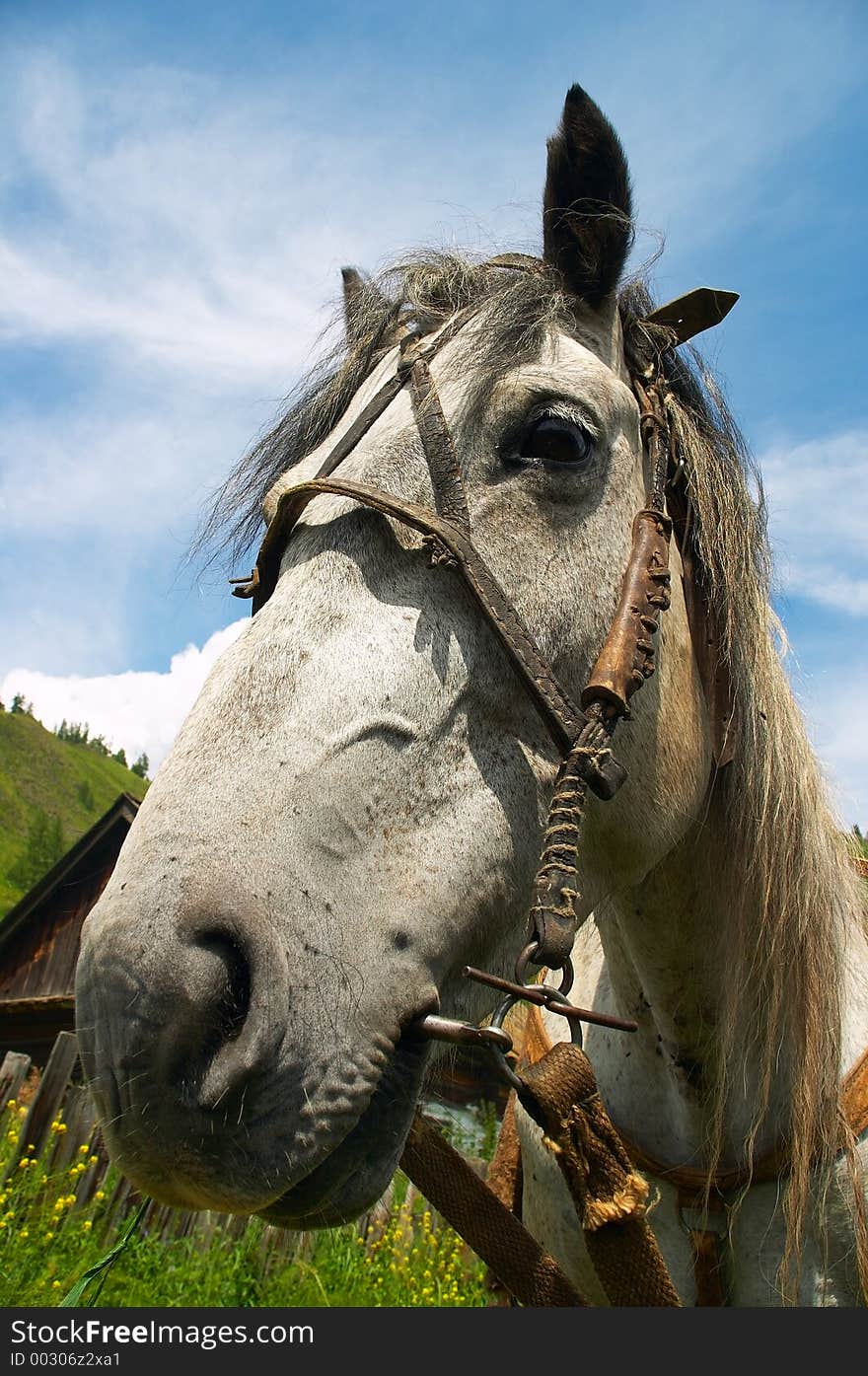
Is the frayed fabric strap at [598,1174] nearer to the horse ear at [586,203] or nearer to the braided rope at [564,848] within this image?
the braided rope at [564,848]

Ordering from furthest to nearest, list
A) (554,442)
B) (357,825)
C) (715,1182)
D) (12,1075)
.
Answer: (12,1075)
(715,1182)
(554,442)
(357,825)

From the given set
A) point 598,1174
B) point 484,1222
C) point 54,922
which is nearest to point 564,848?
point 598,1174

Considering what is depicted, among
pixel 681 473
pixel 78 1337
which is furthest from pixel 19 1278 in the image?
pixel 681 473

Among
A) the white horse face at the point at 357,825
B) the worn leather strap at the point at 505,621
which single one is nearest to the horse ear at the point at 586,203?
the white horse face at the point at 357,825

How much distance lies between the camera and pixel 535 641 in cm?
185

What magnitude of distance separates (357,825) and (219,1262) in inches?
218

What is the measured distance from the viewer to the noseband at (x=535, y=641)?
1642 mm

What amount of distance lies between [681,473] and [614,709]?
877mm

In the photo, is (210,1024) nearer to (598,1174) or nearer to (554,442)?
(598,1174)

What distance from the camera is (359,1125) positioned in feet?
4.92

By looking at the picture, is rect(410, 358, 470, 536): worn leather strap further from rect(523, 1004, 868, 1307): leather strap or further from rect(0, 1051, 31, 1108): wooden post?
rect(0, 1051, 31, 1108): wooden post

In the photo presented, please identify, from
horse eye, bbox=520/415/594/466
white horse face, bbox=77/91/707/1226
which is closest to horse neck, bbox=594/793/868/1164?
white horse face, bbox=77/91/707/1226

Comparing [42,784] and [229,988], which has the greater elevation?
[42,784]

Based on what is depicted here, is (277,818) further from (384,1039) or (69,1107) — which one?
(69,1107)
